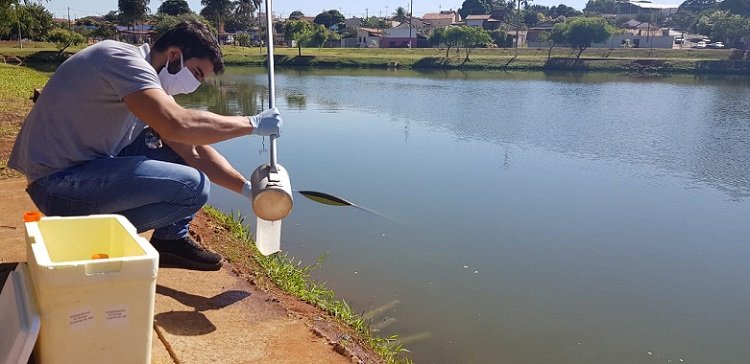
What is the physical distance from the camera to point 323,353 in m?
2.46

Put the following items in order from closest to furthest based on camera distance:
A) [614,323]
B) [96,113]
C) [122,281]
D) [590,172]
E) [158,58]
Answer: [122,281] < [96,113] < [158,58] < [614,323] < [590,172]

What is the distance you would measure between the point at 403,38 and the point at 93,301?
59376 millimetres

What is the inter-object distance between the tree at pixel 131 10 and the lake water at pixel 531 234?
40584 millimetres

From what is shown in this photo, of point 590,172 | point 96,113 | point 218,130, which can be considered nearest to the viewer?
point 96,113

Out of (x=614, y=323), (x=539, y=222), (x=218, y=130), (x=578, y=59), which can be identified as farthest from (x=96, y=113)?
(x=578, y=59)

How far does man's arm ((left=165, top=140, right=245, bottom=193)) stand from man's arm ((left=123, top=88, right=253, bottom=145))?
542 millimetres

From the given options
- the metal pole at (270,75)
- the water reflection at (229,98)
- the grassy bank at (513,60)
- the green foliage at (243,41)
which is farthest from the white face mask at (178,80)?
the green foliage at (243,41)

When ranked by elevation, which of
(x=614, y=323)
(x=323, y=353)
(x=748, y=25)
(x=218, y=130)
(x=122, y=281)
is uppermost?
(x=748, y=25)

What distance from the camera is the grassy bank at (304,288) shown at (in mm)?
3320

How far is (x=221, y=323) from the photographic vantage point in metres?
2.52

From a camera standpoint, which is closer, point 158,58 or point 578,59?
point 158,58

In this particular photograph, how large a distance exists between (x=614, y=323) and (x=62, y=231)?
12.0 ft

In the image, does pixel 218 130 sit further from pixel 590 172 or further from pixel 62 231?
pixel 590 172

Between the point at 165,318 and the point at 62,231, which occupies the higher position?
the point at 62,231
